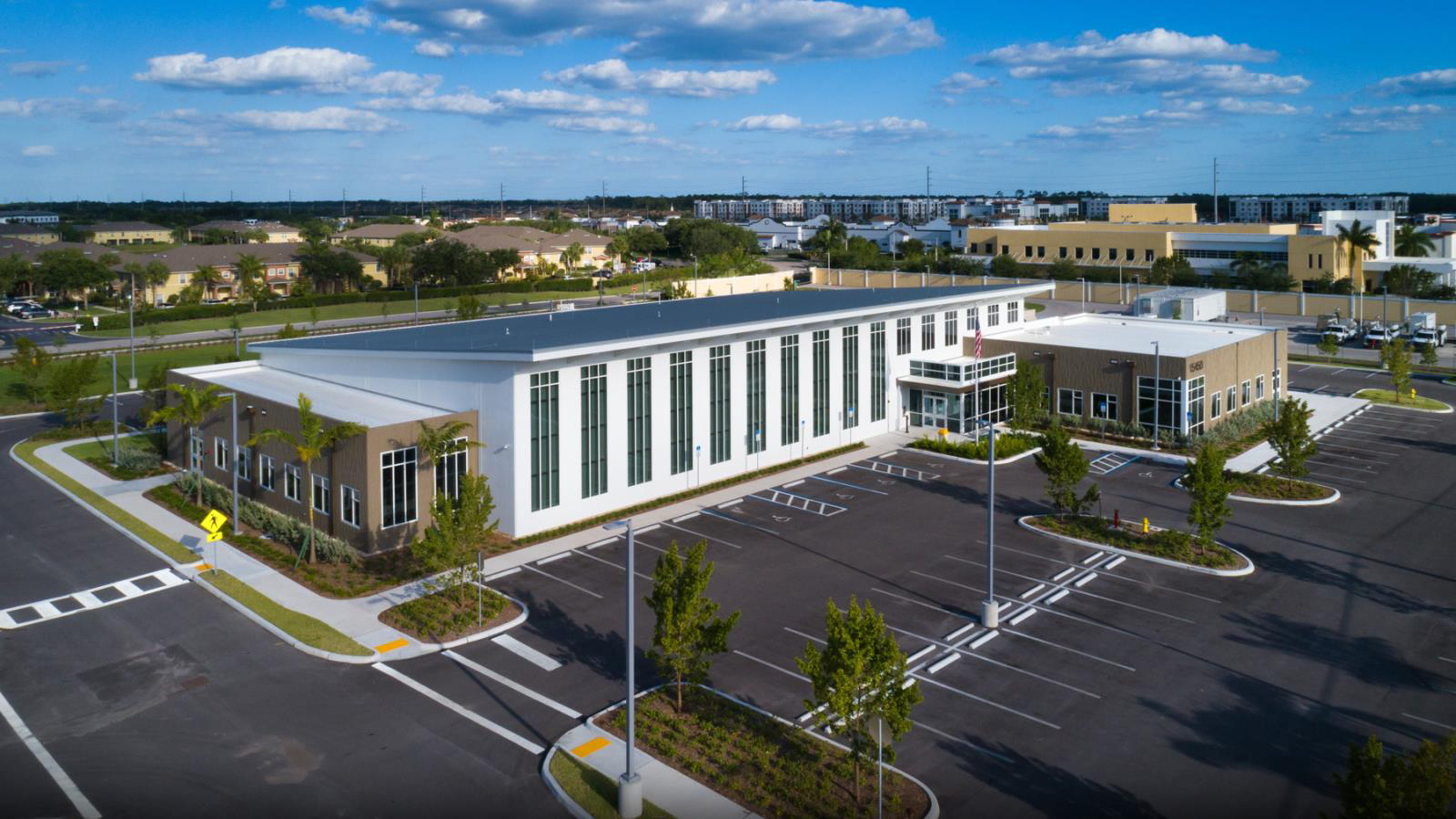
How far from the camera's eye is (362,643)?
24.7 m

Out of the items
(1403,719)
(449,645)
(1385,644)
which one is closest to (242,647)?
(449,645)

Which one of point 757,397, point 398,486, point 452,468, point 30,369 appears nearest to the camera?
point 398,486

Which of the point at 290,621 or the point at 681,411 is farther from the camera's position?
the point at 681,411

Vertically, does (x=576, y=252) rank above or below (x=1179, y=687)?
above

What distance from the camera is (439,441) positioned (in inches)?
1234

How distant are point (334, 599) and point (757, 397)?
18237 mm

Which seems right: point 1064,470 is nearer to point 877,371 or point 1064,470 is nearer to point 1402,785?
point 877,371

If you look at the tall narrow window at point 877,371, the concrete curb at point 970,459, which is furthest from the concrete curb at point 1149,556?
the tall narrow window at point 877,371

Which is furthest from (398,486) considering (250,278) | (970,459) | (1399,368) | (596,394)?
(250,278)

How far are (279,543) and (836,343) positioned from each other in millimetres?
22724

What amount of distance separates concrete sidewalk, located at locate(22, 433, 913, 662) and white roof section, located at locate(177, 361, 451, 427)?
182 inches

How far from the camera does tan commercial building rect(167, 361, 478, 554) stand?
31.2m

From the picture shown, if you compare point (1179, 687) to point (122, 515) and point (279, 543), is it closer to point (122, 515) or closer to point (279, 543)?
point (279, 543)

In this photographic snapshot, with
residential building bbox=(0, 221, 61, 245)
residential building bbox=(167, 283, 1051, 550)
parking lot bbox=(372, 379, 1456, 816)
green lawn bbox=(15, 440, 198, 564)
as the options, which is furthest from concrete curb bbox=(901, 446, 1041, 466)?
residential building bbox=(0, 221, 61, 245)
